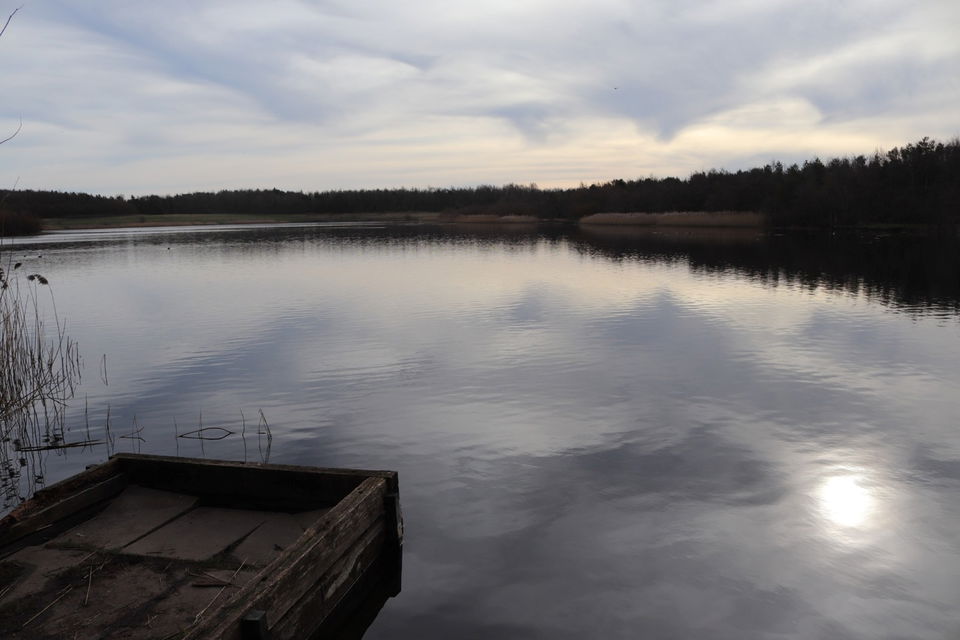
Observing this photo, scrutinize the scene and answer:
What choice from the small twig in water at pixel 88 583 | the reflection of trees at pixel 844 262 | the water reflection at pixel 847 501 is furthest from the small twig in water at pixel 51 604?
the reflection of trees at pixel 844 262

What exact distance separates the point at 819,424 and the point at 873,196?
83.2 metres

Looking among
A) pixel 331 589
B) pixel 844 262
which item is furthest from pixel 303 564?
pixel 844 262

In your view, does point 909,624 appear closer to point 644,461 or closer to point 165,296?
Answer: point 644,461

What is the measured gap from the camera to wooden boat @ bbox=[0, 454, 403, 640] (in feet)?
17.8

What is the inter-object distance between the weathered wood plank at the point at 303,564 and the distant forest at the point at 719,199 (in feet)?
150

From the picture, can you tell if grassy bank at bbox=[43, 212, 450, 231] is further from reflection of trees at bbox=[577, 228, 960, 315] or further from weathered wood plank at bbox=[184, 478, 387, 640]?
weathered wood plank at bbox=[184, 478, 387, 640]

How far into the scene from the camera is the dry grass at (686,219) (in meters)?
90.1

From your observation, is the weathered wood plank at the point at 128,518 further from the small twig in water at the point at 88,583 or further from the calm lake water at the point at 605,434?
the calm lake water at the point at 605,434

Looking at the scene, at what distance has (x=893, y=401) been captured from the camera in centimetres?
1310

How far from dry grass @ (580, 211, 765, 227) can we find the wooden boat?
91.5m

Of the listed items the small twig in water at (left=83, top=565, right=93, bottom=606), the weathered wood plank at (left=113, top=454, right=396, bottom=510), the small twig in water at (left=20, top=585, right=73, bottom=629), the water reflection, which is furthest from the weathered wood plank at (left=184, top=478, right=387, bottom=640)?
the water reflection

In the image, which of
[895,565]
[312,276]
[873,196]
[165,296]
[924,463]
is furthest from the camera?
[873,196]

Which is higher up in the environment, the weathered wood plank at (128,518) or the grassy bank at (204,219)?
the grassy bank at (204,219)

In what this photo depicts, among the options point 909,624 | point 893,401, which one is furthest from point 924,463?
point 909,624
